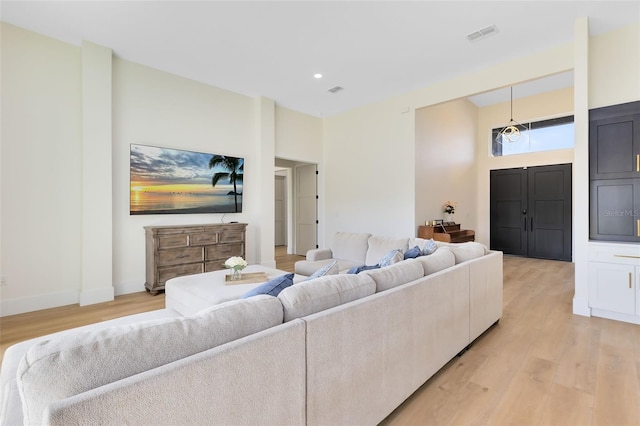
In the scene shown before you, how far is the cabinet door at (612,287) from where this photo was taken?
10.4 feet

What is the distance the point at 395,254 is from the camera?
94.7 inches

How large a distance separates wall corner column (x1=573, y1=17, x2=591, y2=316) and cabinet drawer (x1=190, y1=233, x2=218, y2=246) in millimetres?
4789

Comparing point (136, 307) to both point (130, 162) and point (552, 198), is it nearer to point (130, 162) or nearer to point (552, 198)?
point (130, 162)

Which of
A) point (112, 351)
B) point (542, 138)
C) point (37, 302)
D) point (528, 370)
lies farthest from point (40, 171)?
point (542, 138)

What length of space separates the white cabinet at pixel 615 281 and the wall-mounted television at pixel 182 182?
16.8 feet

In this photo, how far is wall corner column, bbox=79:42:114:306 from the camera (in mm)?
3754

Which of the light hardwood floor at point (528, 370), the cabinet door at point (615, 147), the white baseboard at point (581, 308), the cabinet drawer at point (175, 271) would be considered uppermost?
the cabinet door at point (615, 147)

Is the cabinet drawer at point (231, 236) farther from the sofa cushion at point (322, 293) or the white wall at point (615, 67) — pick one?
the white wall at point (615, 67)

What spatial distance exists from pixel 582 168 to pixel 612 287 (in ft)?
4.48

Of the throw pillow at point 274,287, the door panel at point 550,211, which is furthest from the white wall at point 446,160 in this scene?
the throw pillow at point 274,287

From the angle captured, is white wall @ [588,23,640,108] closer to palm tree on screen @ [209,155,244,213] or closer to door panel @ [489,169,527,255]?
door panel @ [489,169,527,255]

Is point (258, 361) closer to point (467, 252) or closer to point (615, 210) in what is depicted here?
point (467, 252)

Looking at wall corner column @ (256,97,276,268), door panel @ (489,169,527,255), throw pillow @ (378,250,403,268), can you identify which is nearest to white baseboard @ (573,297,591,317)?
throw pillow @ (378,250,403,268)

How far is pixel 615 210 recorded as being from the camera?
337 cm
